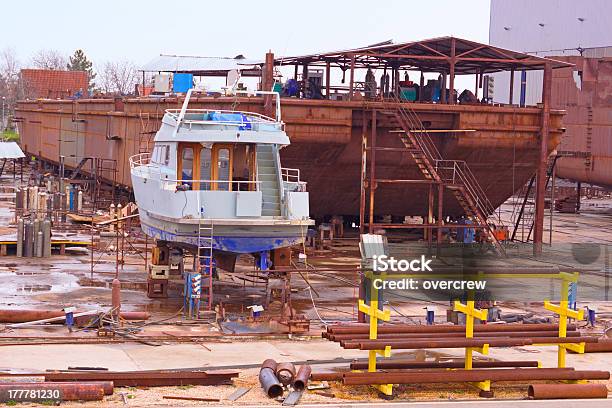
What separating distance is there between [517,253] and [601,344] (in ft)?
37.9

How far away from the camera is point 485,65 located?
1534 inches

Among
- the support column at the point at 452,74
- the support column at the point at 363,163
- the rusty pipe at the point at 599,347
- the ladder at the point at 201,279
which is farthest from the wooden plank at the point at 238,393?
the support column at the point at 452,74

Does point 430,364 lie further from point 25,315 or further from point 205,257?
point 205,257

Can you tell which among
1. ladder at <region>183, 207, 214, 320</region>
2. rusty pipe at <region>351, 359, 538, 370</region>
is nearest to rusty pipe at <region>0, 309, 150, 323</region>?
ladder at <region>183, 207, 214, 320</region>

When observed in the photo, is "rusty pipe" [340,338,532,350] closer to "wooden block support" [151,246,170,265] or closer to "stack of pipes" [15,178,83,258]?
"wooden block support" [151,246,170,265]

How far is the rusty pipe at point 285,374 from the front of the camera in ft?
→ 53.9

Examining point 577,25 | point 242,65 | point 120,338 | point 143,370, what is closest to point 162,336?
point 120,338

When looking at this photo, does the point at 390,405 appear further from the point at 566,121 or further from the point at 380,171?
the point at 566,121

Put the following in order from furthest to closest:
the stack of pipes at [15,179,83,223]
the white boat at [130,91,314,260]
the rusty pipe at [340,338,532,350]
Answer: the stack of pipes at [15,179,83,223]
the white boat at [130,91,314,260]
the rusty pipe at [340,338,532,350]

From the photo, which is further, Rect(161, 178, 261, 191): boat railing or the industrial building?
Rect(161, 178, 261, 191): boat railing

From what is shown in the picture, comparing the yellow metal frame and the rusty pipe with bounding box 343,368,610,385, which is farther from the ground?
the yellow metal frame

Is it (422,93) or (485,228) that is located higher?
(422,93)

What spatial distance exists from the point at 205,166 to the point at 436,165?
1014 cm

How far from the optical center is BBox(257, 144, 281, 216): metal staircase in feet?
86.9
